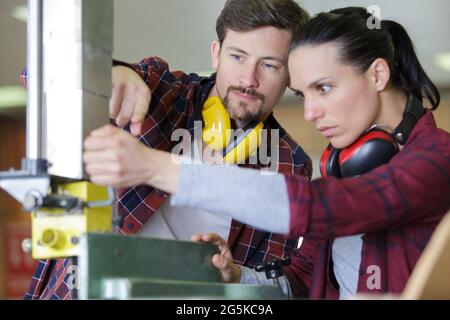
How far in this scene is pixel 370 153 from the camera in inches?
44.5

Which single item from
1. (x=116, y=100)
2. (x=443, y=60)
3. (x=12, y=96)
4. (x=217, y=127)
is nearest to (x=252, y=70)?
(x=217, y=127)

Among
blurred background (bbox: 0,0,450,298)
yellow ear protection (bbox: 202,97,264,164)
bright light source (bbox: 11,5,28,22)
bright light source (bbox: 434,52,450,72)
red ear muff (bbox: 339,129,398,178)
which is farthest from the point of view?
bright light source (bbox: 434,52,450,72)

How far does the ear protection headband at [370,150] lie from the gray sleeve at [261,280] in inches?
9.0

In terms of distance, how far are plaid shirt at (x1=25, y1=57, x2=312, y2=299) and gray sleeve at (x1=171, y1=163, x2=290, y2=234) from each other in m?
0.67

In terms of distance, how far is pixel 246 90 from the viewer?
1.71 metres

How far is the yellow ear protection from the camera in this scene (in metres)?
1.69

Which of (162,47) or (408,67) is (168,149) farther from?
(162,47)

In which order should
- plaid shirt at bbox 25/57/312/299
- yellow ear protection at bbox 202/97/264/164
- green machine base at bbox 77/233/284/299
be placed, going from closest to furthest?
green machine base at bbox 77/233/284/299
plaid shirt at bbox 25/57/312/299
yellow ear protection at bbox 202/97/264/164

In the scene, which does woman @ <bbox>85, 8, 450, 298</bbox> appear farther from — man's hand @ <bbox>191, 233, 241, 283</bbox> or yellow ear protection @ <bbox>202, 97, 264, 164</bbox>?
yellow ear protection @ <bbox>202, 97, 264, 164</bbox>

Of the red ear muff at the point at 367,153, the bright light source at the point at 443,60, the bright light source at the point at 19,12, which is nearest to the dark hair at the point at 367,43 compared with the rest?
the red ear muff at the point at 367,153

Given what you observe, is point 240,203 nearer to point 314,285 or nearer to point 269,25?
point 314,285

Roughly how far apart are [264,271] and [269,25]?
66 centimetres

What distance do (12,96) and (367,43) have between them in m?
4.62

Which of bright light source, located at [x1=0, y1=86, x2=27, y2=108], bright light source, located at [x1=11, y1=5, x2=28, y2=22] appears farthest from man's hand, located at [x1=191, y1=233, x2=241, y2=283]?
bright light source, located at [x1=0, y1=86, x2=27, y2=108]
